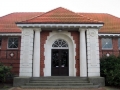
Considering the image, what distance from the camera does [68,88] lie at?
11.5m

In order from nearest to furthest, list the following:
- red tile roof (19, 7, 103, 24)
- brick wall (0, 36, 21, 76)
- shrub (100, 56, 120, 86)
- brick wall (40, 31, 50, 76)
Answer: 1. shrub (100, 56, 120, 86)
2. red tile roof (19, 7, 103, 24)
3. brick wall (40, 31, 50, 76)
4. brick wall (0, 36, 21, 76)

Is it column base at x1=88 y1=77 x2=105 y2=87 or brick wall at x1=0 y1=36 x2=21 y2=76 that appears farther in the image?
brick wall at x1=0 y1=36 x2=21 y2=76

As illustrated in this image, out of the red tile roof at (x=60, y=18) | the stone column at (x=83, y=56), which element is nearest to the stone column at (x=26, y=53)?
the red tile roof at (x=60, y=18)

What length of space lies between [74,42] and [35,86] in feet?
17.2

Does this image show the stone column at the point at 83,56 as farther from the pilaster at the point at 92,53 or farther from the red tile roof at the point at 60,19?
the red tile roof at the point at 60,19

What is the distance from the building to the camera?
43.9 ft

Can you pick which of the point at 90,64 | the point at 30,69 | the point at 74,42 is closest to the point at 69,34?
the point at 74,42

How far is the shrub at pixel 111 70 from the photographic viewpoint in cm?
1215

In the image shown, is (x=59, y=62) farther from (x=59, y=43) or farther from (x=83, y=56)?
(x=83, y=56)

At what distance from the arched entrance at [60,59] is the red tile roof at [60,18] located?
2.05 metres

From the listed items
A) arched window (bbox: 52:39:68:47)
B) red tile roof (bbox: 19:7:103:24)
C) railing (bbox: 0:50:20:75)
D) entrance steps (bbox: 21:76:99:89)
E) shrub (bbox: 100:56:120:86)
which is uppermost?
red tile roof (bbox: 19:7:103:24)

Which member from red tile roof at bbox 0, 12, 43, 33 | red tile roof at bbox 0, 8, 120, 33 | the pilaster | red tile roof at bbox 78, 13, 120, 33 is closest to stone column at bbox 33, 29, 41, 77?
red tile roof at bbox 0, 8, 120, 33

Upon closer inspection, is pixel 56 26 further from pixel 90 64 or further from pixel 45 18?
pixel 90 64

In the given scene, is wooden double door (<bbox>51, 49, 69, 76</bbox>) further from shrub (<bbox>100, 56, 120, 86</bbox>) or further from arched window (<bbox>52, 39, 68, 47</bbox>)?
shrub (<bbox>100, 56, 120, 86</bbox>)
